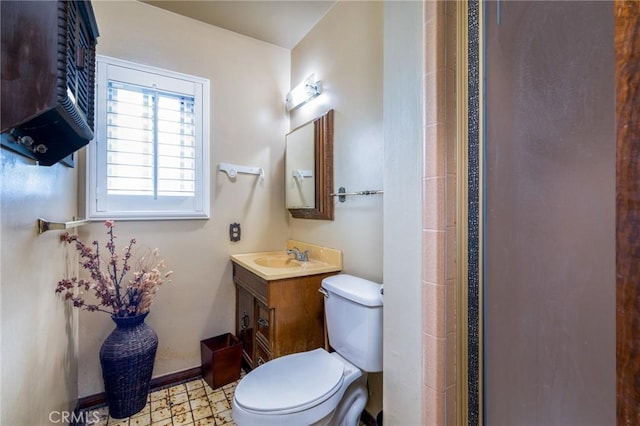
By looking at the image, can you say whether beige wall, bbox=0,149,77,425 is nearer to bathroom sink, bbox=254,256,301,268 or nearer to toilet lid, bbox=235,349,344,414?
toilet lid, bbox=235,349,344,414

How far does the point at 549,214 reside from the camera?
764 mm

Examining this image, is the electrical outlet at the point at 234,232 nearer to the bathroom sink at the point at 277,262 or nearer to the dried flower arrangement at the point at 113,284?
the bathroom sink at the point at 277,262

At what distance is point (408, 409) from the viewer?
3.46 ft

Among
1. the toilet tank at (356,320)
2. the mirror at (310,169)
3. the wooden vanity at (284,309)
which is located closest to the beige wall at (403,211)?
the toilet tank at (356,320)

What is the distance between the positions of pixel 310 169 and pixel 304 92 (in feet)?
1.92

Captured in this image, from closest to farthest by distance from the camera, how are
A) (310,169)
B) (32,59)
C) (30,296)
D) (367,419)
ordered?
(32,59), (30,296), (367,419), (310,169)

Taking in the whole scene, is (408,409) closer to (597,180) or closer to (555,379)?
(555,379)

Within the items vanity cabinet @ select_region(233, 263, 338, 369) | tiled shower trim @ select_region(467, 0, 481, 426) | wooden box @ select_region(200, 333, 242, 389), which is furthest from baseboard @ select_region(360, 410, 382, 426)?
wooden box @ select_region(200, 333, 242, 389)

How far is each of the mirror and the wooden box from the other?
1.05 m

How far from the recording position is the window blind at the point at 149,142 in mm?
1766

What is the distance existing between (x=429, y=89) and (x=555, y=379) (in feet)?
3.09

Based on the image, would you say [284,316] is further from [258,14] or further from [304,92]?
[258,14]

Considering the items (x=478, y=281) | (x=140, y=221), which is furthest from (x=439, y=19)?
(x=140, y=221)

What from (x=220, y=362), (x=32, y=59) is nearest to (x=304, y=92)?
(x=32, y=59)
